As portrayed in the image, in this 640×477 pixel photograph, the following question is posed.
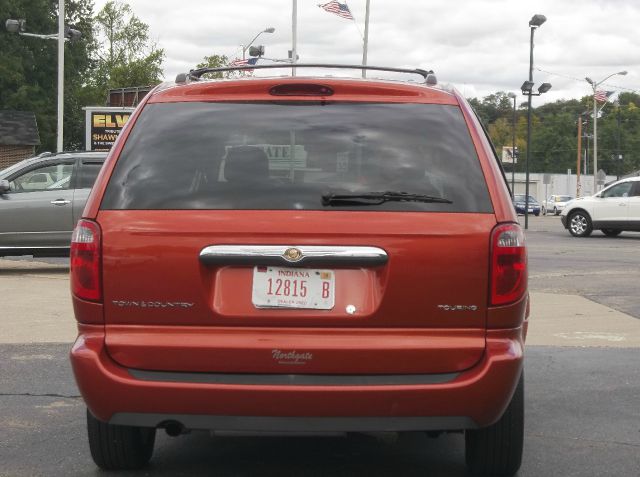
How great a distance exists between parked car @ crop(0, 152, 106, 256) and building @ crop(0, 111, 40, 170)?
4548 centimetres

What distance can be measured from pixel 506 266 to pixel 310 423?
0.94 meters

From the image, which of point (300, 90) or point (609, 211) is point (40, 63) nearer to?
point (609, 211)

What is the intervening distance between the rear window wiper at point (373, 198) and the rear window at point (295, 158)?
2 centimetres

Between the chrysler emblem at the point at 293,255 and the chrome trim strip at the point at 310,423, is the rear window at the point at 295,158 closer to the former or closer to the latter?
the chrysler emblem at the point at 293,255

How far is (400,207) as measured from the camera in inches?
166

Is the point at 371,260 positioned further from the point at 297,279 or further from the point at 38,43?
the point at 38,43

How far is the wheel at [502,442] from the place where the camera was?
4.73 m

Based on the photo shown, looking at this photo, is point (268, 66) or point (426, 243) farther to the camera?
point (268, 66)

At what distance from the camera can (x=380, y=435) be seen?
19.4 ft

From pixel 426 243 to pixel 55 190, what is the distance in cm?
1239

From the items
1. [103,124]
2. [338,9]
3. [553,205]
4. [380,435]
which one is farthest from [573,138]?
[380,435]

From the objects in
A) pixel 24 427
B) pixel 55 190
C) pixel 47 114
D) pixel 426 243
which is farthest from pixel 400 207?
pixel 47 114

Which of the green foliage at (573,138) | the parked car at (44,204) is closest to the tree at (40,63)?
the parked car at (44,204)

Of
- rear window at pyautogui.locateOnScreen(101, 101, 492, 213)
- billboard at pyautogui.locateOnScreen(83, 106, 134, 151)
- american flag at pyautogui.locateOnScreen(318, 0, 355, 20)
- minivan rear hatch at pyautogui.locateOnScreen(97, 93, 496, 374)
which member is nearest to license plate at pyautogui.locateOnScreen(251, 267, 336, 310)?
minivan rear hatch at pyautogui.locateOnScreen(97, 93, 496, 374)
